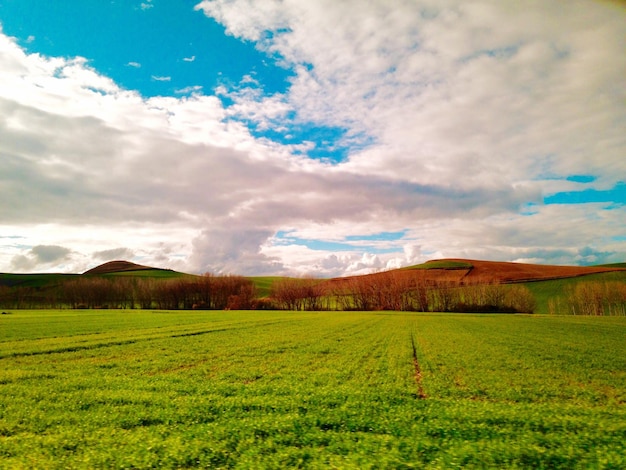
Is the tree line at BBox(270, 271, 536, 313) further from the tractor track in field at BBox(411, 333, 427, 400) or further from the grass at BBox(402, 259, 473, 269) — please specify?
the tractor track in field at BBox(411, 333, 427, 400)

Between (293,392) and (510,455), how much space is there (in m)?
8.63

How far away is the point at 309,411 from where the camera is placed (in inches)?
516

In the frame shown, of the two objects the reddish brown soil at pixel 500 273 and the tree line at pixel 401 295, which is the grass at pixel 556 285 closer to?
the reddish brown soil at pixel 500 273

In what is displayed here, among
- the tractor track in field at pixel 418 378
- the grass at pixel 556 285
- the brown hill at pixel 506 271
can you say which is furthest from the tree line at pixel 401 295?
the tractor track in field at pixel 418 378

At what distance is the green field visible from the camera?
30.5 ft

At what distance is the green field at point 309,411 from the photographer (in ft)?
30.5

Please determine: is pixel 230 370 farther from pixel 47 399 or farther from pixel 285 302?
pixel 285 302

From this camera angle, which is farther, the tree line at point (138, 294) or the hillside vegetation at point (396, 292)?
the tree line at point (138, 294)

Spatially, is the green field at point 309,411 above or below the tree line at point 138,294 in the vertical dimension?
below

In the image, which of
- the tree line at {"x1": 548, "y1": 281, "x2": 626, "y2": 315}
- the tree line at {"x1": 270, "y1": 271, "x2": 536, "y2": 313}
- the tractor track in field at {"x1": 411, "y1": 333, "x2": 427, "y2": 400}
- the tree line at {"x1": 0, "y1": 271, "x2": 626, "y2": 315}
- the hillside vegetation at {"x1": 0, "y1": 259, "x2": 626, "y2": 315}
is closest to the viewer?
the tractor track in field at {"x1": 411, "y1": 333, "x2": 427, "y2": 400}

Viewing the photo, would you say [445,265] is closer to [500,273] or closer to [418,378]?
[500,273]

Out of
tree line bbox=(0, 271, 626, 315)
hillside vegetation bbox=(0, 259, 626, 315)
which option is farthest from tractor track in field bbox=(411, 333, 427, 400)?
hillside vegetation bbox=(0, 259, 626, 315)

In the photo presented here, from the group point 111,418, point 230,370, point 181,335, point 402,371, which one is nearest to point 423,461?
point 111,418

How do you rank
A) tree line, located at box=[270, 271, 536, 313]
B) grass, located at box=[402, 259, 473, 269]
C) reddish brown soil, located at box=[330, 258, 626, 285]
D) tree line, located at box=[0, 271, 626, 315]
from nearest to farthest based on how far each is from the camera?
tree line, located at box=[0, 271, 626, 315], tree line, located at box=[270, 271, 536, 313], reddish brown soil, located at box=[330, 258, 626, 285], grass, located at box=[402, 259, 473, 269]
